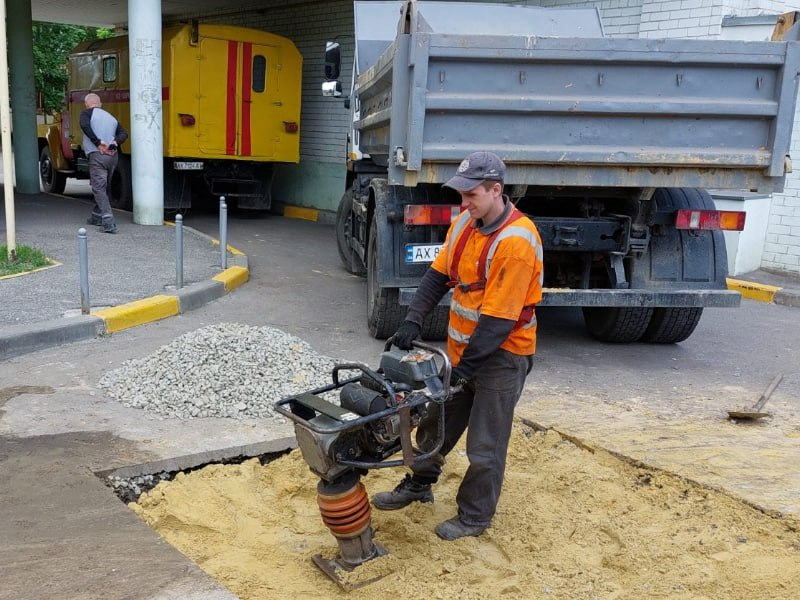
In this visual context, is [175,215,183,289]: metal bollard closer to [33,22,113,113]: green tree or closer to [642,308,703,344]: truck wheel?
[642,308,703,344]: truck wheel

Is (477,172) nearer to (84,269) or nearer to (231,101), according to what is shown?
(84,269)

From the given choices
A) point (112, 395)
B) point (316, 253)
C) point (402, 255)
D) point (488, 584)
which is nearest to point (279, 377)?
point (112, 395)

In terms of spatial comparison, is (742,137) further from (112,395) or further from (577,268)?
(112,395)

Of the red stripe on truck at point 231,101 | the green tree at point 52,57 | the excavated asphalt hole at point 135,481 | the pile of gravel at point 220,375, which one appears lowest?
the excavated asphalt hole at point 135,481

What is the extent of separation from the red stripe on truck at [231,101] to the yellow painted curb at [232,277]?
16.7ft

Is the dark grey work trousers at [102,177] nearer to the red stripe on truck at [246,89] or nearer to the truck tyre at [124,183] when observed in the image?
the truck tyre at [124,183]

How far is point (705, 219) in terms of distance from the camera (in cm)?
627

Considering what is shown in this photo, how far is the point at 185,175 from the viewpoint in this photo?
46.3ft

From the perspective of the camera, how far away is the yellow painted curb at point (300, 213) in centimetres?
1566

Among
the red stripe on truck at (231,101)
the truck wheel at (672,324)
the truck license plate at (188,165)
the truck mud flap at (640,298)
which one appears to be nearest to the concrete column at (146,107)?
the truck license plate at (188,165)

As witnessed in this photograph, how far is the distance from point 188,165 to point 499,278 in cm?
1126

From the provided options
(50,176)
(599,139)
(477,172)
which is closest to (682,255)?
(599,139)

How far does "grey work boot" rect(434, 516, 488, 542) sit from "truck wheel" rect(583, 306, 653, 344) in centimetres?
348

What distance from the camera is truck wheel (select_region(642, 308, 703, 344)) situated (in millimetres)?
6957
